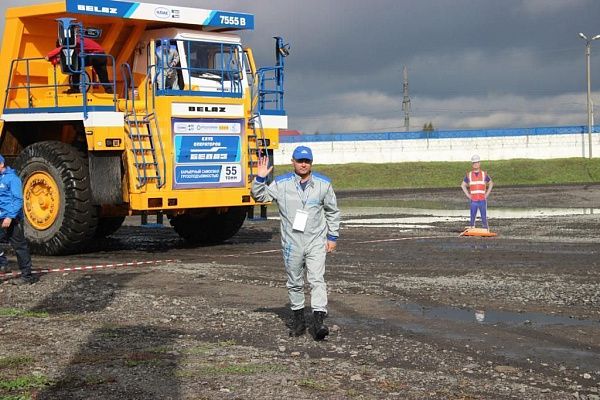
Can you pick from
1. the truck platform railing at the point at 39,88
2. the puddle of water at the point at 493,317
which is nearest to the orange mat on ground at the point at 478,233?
the truck platform railing at the point at 39,88

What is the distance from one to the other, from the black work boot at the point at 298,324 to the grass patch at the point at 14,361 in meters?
2.38

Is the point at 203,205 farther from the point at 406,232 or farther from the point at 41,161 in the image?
the point at 406,232

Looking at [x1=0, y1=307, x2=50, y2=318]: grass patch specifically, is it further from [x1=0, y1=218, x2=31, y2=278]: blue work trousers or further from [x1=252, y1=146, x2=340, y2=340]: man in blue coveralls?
[x1=252, y1=146, x2=340, y2=340]: man in blue coveralls

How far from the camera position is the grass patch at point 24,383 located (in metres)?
6.77

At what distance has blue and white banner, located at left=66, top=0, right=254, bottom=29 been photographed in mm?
15469

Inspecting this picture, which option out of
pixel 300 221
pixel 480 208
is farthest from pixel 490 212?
pixel 300 221

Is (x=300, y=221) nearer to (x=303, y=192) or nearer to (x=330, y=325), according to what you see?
(x=303, y=192)

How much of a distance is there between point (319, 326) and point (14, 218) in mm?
5708

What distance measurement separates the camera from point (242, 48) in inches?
665

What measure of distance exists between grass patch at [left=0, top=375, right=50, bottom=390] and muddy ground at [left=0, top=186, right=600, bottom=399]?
1 cm

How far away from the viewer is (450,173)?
51.0 m

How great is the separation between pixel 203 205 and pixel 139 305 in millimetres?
5220

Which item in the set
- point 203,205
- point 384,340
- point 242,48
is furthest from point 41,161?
point 384,340

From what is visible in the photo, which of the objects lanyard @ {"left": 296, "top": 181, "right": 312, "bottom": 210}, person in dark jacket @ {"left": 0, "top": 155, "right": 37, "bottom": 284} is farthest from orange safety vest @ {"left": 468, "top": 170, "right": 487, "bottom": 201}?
lanyard @ {"left": 296, "top": 181, "right": 312, "bottom": 210}
